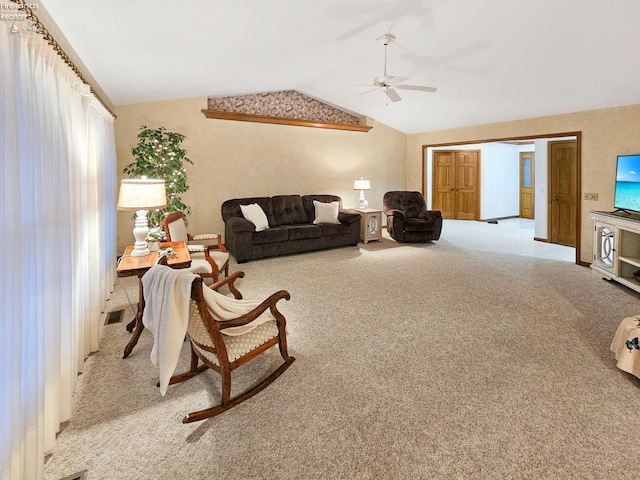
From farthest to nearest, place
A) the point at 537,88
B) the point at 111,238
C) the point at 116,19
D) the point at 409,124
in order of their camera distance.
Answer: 1. the point at 409,124
2. the point at 537,88
3. the point at 111,238
4. the point at 116,19

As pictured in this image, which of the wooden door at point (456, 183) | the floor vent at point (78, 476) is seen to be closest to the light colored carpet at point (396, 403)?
the floor vent at point (78, 476)

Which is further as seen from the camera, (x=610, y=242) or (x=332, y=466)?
(x=610, y=242)

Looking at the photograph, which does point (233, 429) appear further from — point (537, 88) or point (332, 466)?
point (537, 88)

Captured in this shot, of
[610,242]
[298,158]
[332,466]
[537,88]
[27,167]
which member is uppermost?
[537,88]

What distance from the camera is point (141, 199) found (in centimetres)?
295

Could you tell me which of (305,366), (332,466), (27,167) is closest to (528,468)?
(332,466)

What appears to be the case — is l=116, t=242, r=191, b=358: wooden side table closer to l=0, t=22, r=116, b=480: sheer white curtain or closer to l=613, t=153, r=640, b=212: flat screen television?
l=0, t=22, r=116, b=480: sheer white curtain

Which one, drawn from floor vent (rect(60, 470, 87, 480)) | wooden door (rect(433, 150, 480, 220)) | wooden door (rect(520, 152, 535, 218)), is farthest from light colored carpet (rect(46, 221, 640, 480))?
wooden door (rect(520, 152, 535, 218))

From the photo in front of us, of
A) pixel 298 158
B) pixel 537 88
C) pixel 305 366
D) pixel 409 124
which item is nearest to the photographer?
pixel 305 366

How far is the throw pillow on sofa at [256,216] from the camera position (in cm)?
568

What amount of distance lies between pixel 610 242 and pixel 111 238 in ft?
19.9

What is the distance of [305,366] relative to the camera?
2.49 m

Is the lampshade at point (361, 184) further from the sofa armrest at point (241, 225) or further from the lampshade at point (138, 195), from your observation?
the lampshade at point (138, 195)

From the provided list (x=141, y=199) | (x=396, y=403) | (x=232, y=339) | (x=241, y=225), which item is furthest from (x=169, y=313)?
(x=241, y=225)
